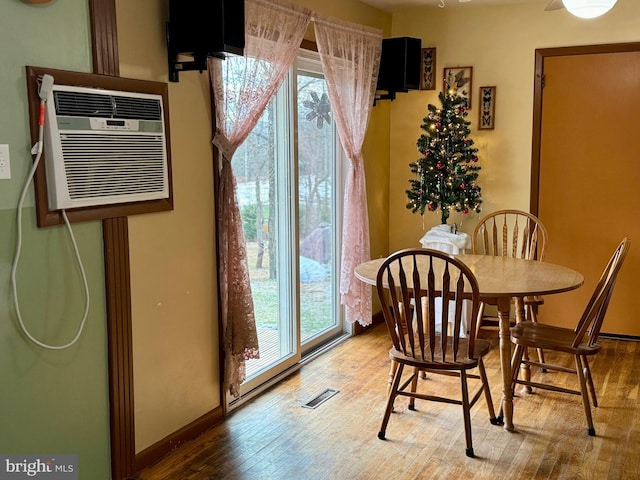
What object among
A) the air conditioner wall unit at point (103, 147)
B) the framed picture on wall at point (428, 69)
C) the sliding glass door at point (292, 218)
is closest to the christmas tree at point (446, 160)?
the framed picture on wall at point (428, 69)

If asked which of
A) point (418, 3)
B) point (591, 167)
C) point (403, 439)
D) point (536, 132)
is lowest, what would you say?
point (403, 439)

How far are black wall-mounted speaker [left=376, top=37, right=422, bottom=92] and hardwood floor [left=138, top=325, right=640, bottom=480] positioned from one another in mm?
1952

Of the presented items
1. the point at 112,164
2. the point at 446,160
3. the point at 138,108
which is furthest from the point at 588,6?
the point at 446,160

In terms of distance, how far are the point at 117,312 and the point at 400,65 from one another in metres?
2.74

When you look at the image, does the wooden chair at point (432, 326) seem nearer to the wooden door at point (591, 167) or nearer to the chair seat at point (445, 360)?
the chair seat at point (445, 360)

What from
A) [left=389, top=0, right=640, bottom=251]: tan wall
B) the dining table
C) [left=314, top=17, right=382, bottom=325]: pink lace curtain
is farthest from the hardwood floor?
[left=389, top=0, right=640, bottom=251]: tan wall

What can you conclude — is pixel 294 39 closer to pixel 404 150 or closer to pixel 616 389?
pixel 404 150

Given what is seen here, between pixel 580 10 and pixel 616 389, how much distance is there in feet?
6.89

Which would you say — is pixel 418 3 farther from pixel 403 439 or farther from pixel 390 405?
pixel 403 439

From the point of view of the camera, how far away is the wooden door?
448 cm

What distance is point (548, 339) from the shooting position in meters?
3.20

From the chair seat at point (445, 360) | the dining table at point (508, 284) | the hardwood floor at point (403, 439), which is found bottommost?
the hardwood floor at point (403, 439)

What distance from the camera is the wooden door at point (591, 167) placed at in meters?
4.48

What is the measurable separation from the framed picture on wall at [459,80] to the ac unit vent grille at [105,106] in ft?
9.08
